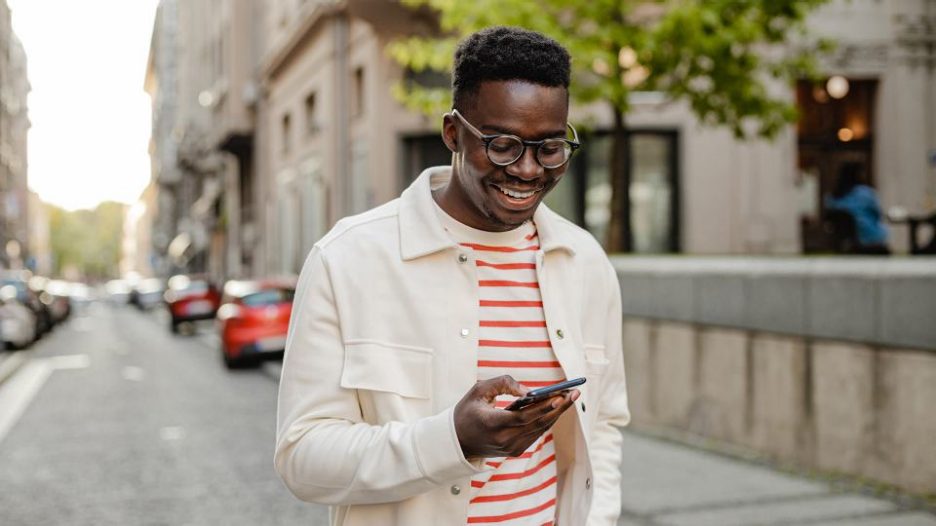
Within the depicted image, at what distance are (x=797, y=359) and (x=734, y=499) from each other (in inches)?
58.7

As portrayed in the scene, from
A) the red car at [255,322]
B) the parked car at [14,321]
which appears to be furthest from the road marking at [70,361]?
the red car at [255,322]

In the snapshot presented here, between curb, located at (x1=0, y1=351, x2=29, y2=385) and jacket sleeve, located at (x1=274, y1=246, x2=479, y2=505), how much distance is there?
582 inches

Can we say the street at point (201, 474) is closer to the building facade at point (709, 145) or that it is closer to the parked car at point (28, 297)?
the building facade at point (709, 145)

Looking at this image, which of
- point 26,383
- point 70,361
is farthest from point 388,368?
point 70,361

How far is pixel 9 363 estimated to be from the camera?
1786 centimetres

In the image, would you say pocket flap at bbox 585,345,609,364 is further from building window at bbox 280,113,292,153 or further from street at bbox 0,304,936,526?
building window at bbox 280,113,292,153

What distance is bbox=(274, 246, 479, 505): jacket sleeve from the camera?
1892 mm

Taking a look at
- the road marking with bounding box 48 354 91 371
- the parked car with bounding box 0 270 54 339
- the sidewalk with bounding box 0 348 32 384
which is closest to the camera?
the sidewalk with bounding box 0 348 32 384

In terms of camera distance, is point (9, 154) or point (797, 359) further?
point (9, 154)

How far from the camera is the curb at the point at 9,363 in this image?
15998 millimetres

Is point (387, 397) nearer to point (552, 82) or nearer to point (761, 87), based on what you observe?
point (552, 82)

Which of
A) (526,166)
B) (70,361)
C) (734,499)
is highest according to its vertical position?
(526,166)

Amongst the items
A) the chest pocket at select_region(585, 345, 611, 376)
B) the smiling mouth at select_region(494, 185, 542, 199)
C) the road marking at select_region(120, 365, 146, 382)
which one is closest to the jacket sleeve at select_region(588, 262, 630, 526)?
the chest pocket at select_region(585, 345, 611, 376)

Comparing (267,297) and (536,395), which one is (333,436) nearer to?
(536,395)
